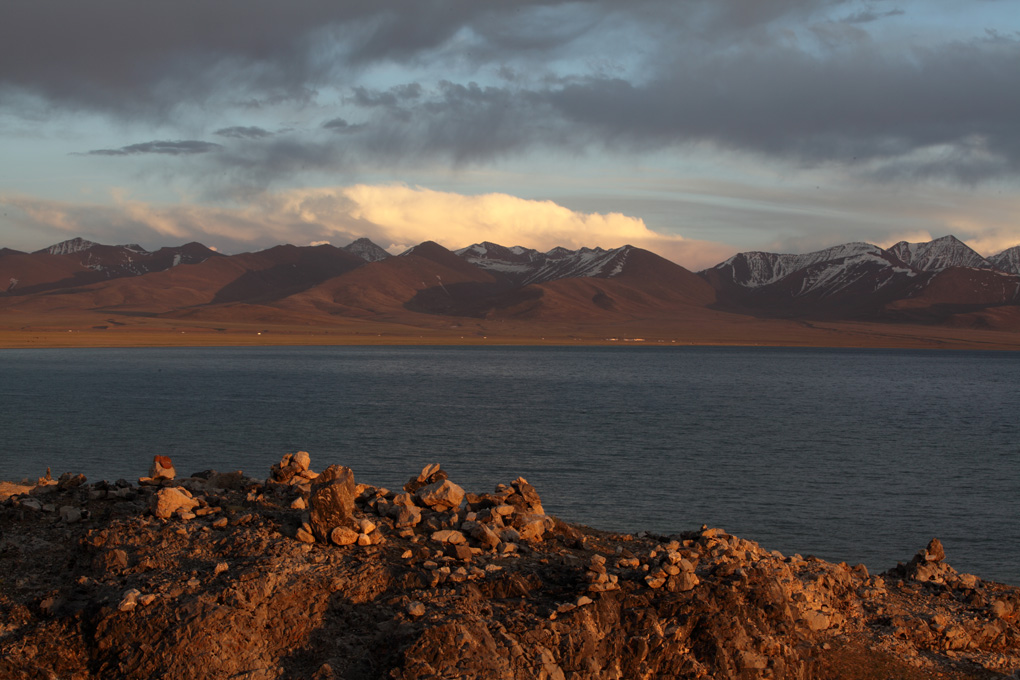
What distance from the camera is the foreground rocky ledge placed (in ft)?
29.2

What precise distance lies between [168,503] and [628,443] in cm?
2537

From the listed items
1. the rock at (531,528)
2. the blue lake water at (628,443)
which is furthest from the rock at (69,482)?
the blue lake water at (628,443)

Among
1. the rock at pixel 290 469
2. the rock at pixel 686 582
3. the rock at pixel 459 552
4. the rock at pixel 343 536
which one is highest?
the rock at pixel 290 469

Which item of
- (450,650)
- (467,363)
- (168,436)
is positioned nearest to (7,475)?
(168,436)

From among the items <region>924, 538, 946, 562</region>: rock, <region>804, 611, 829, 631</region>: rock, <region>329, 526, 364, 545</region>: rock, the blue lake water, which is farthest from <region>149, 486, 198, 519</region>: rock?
the blue lake water

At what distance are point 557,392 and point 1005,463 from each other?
3398 centimetres

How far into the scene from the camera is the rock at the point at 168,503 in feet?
36.1

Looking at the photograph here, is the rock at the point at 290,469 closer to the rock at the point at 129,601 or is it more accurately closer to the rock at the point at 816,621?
the rock at the point at 129,601

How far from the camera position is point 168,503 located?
1106 centimetres

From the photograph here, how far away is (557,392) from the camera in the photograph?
63188 millimetres

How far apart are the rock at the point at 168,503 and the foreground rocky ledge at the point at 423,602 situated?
0.03 m

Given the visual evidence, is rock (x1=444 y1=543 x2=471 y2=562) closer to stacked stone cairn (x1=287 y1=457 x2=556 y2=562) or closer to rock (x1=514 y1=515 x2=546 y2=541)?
stacked stone cairn (x1=287 y1=457 x2=556 y2=562)

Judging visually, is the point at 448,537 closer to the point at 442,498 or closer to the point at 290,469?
the point at 442,498

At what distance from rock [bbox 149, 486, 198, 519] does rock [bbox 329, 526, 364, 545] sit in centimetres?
216
